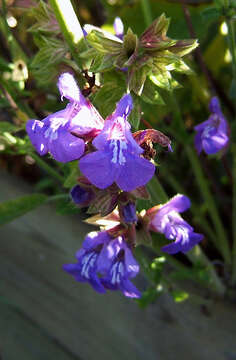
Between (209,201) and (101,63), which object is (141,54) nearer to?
(101,63)

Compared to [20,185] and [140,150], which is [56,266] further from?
[140,150]

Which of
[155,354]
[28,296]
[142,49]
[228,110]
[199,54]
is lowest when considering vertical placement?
[155,354]

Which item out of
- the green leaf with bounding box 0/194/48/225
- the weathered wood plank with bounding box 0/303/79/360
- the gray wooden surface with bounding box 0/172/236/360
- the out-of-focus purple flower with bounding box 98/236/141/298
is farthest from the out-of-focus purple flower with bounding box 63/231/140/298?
the weathered wood plank with bounding box 0/303/79/360

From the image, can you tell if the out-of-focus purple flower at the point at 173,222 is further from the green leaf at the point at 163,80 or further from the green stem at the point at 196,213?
the green stem at the point at 196,213

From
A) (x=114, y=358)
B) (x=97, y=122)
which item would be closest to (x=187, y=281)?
(x=114, y=358)

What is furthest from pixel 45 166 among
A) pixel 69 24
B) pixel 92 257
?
pixel 69 24
